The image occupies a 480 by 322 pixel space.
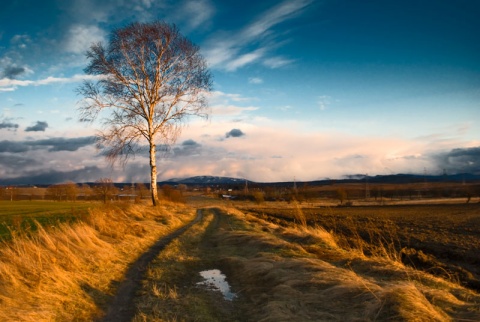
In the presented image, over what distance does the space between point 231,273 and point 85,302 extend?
3.99 meters

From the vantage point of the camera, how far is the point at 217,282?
8.70 meters

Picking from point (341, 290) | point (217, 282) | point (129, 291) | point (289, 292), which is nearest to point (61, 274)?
point (129, 291)

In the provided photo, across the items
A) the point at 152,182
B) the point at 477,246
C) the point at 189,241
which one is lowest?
the point at 477,246

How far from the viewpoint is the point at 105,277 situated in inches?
320

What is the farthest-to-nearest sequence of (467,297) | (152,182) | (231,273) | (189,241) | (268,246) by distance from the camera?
(152,182) → (189,241) → (268,246) → (231,273) → (467,297)

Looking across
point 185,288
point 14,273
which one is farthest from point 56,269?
point 185,288

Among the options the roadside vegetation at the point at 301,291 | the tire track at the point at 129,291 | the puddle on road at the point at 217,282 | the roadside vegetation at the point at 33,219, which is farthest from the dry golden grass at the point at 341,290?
the roadside vegetation at the point at 33,219

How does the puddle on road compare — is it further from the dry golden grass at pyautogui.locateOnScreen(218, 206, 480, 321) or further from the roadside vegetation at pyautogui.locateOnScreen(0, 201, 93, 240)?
the roadside vegetation at pyautogui.locateOnScreen(0, 201, 93, 240)

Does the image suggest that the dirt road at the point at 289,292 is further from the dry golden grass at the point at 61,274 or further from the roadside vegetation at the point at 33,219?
the roadside vegetation at the point at 33,219

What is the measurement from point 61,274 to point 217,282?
11.6 ft

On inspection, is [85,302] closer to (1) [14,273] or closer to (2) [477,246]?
(1) [14,273]

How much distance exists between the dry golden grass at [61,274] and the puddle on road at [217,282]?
7.03ft

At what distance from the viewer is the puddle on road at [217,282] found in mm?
7693

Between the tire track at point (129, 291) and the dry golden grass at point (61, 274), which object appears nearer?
the dry golden grass at point (61, 274)
